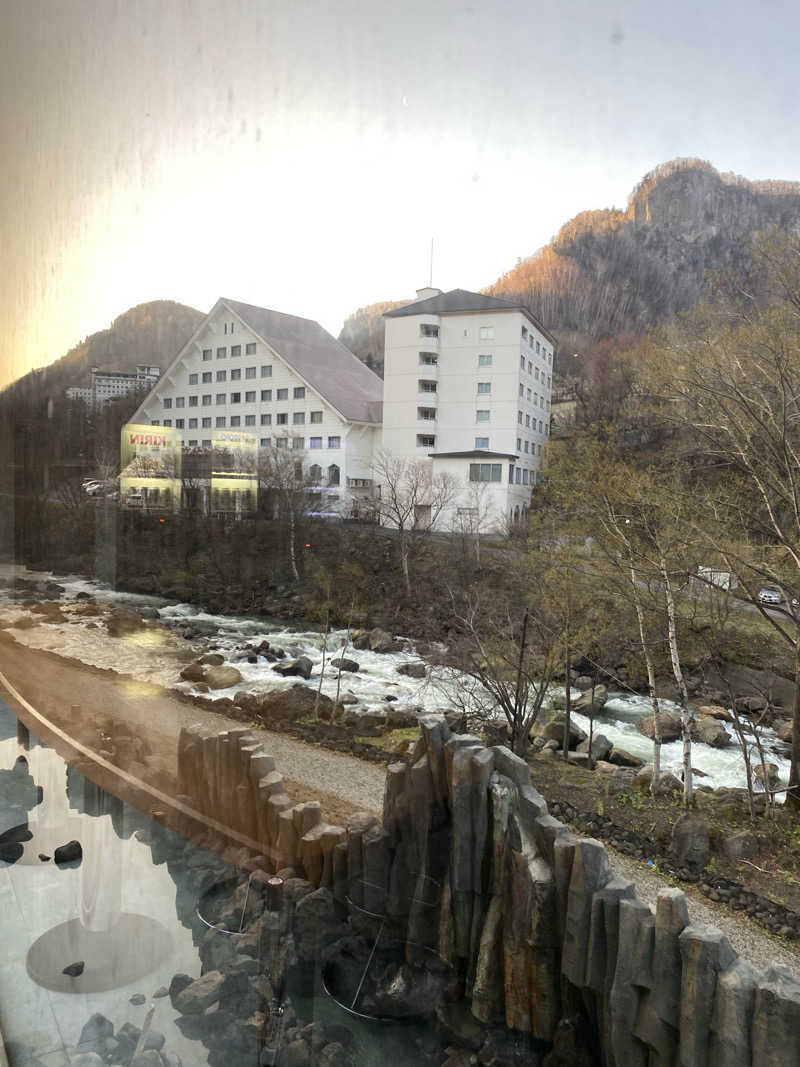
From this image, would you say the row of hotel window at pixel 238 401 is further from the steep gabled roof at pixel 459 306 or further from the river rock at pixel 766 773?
the river rock at pixel 766 773

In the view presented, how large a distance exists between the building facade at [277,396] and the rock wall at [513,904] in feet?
1.42

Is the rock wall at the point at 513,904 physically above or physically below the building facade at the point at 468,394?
below

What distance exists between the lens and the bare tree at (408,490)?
0.85 meters

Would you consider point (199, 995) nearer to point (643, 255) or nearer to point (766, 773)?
point (766, 773)

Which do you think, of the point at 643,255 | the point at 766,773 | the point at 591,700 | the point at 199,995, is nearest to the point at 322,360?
the point at 643,255

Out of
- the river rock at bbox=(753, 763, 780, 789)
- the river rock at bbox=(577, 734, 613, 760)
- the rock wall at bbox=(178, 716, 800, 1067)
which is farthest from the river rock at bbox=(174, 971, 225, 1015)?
the river rock at bbox=(753, 763, 780, 789)

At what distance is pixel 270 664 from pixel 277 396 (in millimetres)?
416

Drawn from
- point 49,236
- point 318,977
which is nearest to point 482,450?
point 318,977

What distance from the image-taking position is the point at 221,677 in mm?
948

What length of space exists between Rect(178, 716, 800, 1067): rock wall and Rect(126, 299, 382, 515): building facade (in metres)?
0.43

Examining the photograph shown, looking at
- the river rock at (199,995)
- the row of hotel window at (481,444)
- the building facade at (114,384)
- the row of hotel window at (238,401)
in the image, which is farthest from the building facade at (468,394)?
the river rock at (199,995)

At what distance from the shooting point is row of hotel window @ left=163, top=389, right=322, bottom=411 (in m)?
0.77

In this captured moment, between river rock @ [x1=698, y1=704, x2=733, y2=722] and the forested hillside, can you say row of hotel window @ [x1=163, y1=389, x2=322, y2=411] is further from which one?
river rock @ [x1=698, y1=704, x2=733, y2=722]

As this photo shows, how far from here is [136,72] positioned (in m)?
0.84
